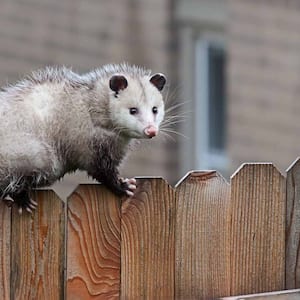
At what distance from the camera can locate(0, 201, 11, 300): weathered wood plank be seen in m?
3.14

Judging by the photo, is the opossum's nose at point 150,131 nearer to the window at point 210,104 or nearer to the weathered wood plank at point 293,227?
the weathered wood plank at point 293,227

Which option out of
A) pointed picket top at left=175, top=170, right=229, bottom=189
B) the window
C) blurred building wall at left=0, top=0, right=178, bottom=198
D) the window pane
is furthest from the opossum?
the window pane

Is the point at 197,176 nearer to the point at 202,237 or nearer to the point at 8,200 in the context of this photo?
the point at 202,237

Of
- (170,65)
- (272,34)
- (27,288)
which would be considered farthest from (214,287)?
(170,65)

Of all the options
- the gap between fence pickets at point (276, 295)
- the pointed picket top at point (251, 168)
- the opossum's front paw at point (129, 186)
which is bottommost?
the gap between fence pickets at point (276, 295)

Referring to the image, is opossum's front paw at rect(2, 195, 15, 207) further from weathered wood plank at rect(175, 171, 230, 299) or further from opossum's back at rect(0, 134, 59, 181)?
weathered wood plank at rect(175, 171, 230, 299)

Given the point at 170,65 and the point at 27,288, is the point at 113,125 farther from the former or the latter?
the point at 170,65

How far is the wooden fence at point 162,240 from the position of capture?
3189 mm

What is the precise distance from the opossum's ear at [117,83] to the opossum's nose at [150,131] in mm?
175

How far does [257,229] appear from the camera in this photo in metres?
3.52

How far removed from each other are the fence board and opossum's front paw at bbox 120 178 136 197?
331 millimetres

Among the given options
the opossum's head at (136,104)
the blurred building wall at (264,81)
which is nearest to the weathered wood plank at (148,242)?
the opossum's head at (136,104)

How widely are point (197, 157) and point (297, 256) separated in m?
6.37

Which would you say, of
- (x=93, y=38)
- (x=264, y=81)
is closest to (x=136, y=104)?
(x=264, y=81)
